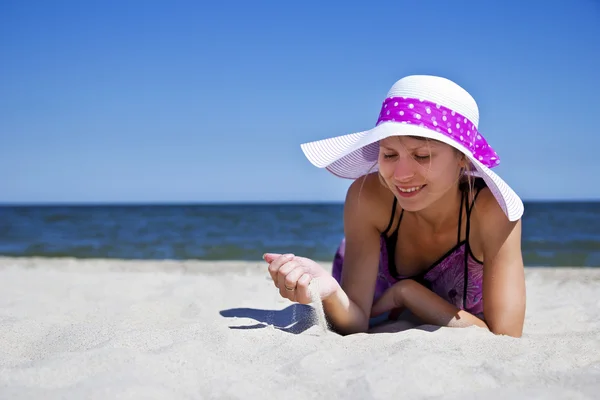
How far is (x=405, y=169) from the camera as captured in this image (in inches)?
92.7

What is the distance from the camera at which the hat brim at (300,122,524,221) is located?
2.32 m

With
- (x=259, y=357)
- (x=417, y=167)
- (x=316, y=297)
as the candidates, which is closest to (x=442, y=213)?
(x=417, y=167)

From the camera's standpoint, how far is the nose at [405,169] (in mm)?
2357

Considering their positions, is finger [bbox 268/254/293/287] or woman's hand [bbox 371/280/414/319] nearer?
finger [bbox 268/254/293/287]

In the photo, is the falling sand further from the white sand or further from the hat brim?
the hat brim

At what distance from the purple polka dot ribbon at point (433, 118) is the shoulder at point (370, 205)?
1.56 ft

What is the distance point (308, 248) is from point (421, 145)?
9.73m

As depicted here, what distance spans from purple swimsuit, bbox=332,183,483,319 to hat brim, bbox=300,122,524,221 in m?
0.30

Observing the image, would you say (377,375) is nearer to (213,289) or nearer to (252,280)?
(213,289)

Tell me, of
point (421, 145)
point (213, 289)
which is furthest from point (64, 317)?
point (421, 145)

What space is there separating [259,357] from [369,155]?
1.26 m

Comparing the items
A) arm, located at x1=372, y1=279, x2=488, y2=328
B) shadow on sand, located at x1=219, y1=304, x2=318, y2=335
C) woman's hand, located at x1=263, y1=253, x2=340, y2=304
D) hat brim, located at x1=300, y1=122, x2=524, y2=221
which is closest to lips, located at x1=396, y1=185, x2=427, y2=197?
hat brim, located at x1=300, y1=122, x2=524, y2=221

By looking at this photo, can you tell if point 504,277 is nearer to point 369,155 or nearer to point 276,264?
point 369,155

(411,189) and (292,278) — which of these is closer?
(292,278)
